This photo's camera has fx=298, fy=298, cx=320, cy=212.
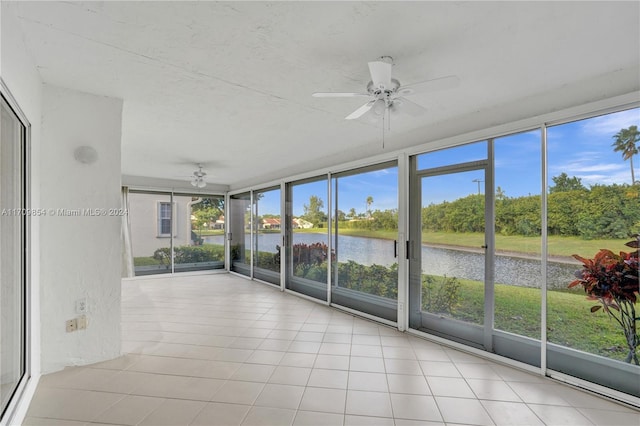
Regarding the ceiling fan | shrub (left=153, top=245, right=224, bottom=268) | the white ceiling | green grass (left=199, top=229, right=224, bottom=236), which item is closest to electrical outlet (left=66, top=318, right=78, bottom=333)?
the white ceiling

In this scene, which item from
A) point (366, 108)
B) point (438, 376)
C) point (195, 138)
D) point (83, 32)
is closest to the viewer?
point (83, 32)

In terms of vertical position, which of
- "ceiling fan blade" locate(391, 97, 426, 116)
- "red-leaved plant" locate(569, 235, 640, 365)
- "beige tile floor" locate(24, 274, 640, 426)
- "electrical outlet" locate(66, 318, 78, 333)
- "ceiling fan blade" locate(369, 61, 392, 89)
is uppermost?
"ceiling fan blade" locate(369, 61, 392, 89)

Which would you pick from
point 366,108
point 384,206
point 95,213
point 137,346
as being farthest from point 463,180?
point 137,346

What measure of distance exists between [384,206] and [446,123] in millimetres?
1293

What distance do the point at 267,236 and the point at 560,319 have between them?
16.9 ft

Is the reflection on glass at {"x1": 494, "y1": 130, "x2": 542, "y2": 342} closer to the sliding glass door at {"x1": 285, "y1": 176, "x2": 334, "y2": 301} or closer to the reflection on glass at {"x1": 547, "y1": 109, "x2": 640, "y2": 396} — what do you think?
the reflection on glass at {"x1": 547, "y1": 109, "x2": 640, "y2": 396}

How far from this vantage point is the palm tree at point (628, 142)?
7.04ft

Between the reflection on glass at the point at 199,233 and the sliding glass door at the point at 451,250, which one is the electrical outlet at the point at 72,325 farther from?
the reflection on glass at the point at 199,233

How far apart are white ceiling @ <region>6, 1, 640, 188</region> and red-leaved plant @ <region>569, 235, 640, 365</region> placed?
123 cm

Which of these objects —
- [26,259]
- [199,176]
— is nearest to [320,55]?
[26,259]

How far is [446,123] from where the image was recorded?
3197mm

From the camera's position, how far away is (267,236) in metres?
6.55

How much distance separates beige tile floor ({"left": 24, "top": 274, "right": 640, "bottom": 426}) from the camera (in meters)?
1.98

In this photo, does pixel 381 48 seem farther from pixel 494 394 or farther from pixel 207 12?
pixel 494 394
